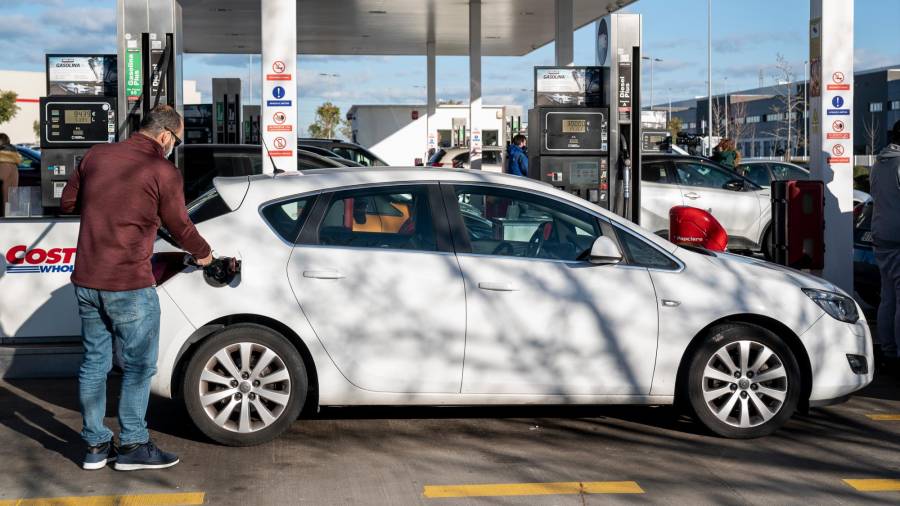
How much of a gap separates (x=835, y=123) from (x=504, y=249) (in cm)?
548

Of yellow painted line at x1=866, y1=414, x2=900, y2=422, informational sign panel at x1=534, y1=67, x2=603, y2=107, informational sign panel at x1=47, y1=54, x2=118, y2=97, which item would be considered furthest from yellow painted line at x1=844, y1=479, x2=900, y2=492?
informational sign panel at x1=534, y1=67, x2=603, y2=107

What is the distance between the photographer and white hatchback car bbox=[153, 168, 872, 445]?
6387mm

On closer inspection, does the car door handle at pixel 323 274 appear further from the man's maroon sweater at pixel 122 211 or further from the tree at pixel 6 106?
the tree at pixel 6 106

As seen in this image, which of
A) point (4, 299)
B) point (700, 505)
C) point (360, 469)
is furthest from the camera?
point (4, 299)

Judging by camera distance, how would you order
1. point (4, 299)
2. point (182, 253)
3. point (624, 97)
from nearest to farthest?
point (182, 253), point (4, 299), point (624, 97)

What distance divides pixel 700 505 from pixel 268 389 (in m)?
2.54

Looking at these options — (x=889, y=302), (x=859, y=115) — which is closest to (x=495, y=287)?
(x=889, y=302)

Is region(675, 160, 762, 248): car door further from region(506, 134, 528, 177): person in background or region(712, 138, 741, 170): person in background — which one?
region(712, 138, 741, 170): person in background

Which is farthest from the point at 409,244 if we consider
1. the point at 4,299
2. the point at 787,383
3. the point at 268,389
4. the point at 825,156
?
the point at 825,156

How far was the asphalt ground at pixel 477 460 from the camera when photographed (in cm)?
561

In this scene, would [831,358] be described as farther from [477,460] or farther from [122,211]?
[122,211]

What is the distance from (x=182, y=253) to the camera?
21.2 ft

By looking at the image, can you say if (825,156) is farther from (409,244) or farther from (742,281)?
(409,244)

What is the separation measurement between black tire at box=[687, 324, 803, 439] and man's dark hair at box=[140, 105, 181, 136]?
11.0 ft
